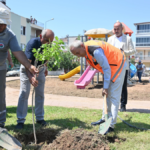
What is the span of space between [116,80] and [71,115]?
1.68m

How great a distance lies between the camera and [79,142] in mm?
2711

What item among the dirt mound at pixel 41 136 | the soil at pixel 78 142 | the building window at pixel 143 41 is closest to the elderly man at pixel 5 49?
the dirt mound at pixel 41 136

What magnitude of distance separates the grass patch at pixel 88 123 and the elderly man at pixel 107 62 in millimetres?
402

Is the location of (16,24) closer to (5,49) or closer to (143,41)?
(5,49)

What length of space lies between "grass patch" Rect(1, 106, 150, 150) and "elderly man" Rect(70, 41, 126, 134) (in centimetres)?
40

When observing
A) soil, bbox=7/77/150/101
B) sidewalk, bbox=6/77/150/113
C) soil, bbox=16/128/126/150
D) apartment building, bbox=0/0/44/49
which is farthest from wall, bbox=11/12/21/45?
soil, bbox=16/128/126/150

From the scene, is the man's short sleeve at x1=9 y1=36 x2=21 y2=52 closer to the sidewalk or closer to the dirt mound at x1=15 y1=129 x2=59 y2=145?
the dirt mound at x1=15 y1=129 x2=59 y2=145

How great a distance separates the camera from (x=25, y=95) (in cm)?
358

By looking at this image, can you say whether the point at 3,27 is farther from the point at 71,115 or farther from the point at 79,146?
→ the point at 71,115

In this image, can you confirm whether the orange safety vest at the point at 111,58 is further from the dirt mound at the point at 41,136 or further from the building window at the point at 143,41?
the building window at the point at 143,41

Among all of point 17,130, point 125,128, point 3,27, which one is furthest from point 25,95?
point 125,128

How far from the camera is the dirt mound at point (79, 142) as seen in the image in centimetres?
264

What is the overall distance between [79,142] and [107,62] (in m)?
1.32

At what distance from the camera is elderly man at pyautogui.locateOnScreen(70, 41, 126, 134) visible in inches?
120
